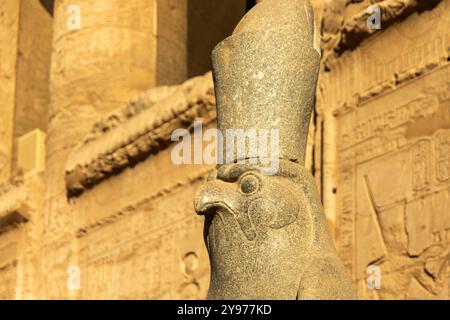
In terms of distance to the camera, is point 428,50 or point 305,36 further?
point 428,50

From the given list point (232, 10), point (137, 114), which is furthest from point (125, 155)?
point (232, 10)

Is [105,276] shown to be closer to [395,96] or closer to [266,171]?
[395,96]

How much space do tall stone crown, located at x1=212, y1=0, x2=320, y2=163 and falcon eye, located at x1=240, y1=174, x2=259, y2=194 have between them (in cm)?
13

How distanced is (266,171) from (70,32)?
8626mm

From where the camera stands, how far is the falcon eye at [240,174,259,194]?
4.18 m

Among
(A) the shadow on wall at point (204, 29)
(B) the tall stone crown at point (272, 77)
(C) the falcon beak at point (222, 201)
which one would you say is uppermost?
(A) the shadow on wall at point (204, 29)

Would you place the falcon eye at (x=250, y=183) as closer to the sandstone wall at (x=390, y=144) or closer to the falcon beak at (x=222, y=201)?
the falcon beak at (x=222, y=201)

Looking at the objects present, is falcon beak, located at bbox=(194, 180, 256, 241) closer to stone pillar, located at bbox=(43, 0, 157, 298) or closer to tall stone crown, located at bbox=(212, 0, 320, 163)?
tall stone crown, located at bbox=(212, 0, 320, 163)

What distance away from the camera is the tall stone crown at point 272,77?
A: 168 inches

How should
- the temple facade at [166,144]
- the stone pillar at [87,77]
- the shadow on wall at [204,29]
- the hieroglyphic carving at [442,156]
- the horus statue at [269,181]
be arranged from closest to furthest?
the horus statue at [269,181] < the hieroglyphic carving at [442,156] < the temple facade at [166,144] < the stone pillar at [87,77] < the shadow on wall at [204,29]

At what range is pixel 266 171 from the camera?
13.9 ft

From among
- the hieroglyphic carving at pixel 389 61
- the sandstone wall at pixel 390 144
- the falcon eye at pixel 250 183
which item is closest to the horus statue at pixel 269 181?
the falcon eye at pixel 250 183

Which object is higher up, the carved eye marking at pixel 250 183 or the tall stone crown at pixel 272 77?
the tall stone crown at pixel 272 77

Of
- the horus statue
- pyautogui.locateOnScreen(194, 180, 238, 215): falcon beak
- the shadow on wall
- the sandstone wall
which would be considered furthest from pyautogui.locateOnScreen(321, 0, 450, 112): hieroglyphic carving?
the shadow on wall
